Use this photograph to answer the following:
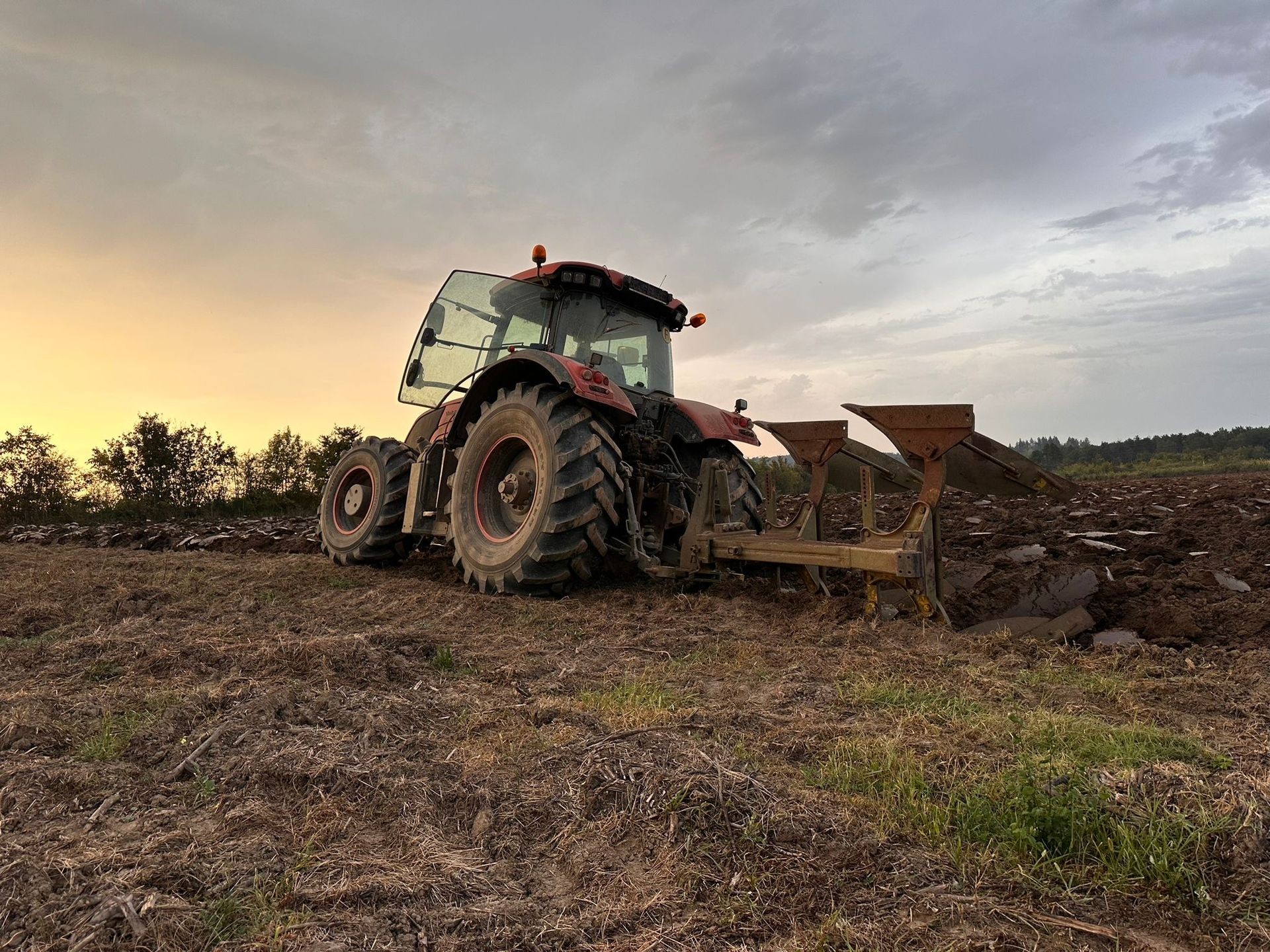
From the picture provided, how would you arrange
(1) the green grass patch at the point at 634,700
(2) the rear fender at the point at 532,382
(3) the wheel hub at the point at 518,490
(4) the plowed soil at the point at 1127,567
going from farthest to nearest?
(3) the wheel hub at the point at 518,490, (2) the rear fender at the point at 532,382, (4) the plowed soil at the point at 1127,567, (1) the green grass patch at the point at 634,700

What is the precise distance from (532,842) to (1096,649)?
286 centimetres

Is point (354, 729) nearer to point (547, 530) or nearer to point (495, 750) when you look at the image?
point (495, 750)

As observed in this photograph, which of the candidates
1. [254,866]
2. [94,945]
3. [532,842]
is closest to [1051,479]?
[532,842]

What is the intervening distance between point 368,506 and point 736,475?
11.5 feet

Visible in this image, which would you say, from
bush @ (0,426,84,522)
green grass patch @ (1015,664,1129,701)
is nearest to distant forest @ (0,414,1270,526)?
bush @ (0,426,84,522)

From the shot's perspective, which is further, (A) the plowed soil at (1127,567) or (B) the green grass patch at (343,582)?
(B) the green grass patch at (343,582)

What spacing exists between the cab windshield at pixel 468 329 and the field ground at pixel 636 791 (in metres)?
3.10

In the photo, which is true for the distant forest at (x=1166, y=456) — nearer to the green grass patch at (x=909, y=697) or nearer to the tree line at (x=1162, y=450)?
the tree line at (x=1162, y=450)

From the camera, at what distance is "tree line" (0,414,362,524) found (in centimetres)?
1462

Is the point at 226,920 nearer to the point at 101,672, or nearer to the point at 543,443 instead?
the point at 101,672

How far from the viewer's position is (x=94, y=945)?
4.01 feet

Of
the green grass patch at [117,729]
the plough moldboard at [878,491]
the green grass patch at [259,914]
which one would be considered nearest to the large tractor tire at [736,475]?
the plough moldboard at [878,491]

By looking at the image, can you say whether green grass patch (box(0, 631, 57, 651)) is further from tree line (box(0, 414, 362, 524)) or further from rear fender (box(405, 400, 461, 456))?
tree line (box(0, 414, 362, 524))

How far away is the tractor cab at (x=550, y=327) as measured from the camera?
5883 millimetres
